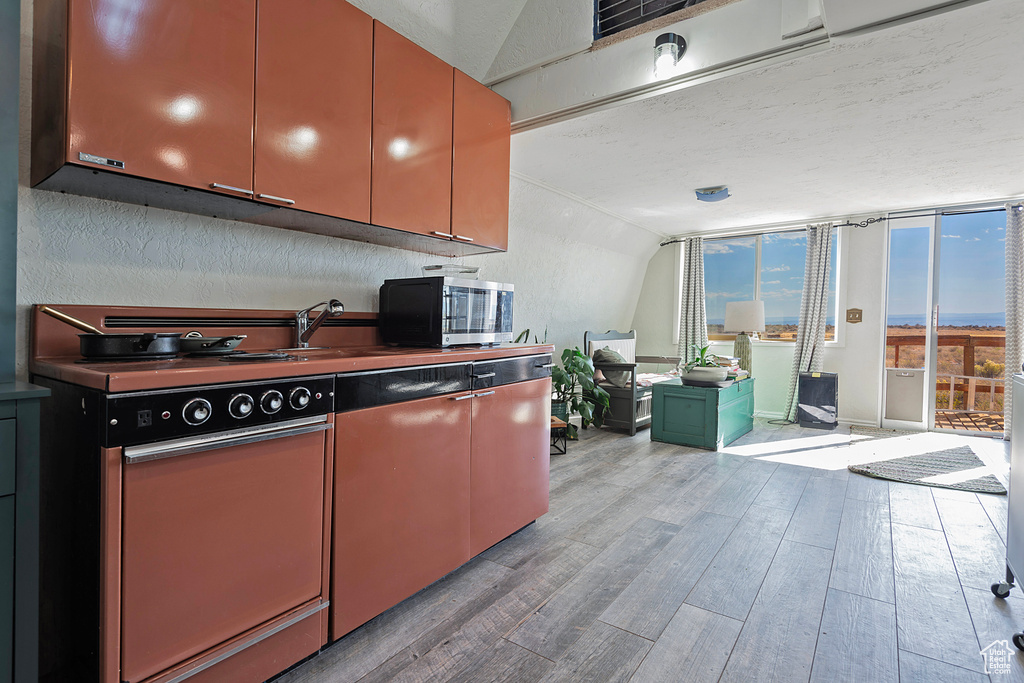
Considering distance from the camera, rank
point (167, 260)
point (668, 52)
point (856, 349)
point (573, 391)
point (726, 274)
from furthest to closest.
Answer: point (726, 274) → point (856, 349) → point (573, 391) → point (668, 52) → point (167, 260)

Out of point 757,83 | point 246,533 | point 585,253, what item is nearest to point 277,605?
point 246,533

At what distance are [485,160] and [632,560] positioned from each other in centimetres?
Result: 212

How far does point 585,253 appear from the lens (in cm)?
511

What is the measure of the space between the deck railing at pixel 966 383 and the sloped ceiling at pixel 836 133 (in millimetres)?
1403

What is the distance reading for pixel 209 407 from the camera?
1240 mm

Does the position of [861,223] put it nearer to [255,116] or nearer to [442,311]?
[442,311]

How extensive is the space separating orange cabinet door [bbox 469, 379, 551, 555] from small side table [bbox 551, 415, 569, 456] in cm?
144

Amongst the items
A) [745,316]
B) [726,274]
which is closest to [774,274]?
[726,274]

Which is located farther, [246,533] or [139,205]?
[139,205]

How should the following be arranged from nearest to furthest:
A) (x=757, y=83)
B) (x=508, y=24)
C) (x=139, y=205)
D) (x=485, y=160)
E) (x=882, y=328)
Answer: (x=139, y=205)
(x=757, y=83)
(x=485, y=160)
(x=508, y=24)
(x=882, y=328)

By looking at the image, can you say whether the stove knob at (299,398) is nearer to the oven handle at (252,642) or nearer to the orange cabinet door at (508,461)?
the oven handle at (252,642)

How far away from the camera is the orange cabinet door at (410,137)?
205 cm

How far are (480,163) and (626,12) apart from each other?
1071 millimetres

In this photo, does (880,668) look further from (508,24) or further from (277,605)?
(508,24)
